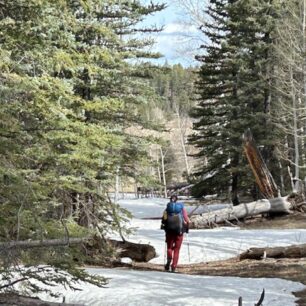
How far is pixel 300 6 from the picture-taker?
85.1 ft

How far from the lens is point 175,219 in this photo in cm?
1210

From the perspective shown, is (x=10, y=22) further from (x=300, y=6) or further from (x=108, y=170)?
(x=300, y=6)

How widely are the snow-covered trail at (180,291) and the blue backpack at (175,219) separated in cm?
168

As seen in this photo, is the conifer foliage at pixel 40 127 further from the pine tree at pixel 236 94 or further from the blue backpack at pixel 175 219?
the pine tree at pixel 236 94

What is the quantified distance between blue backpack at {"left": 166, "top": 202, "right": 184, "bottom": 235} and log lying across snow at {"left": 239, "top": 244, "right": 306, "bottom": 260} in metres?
2.32

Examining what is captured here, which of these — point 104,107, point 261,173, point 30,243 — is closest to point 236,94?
point 261,173

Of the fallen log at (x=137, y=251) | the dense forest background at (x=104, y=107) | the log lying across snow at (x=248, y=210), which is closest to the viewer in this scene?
the dense forest background at (x=104, y=107)

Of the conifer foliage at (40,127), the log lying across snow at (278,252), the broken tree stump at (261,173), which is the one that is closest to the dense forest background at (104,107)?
the conifer foliage at (40,127)

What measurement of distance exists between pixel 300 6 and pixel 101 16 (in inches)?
577

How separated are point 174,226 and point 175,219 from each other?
166mm

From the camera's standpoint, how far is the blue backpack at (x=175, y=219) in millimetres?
12102

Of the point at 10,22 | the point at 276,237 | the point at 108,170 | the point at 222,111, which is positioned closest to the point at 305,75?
the point at 222,111

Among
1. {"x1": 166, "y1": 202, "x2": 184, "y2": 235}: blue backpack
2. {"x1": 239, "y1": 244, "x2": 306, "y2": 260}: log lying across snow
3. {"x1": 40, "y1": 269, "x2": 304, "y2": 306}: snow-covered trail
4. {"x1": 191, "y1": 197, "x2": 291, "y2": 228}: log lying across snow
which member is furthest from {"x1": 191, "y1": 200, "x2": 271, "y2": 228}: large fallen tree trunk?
{"x1": 40, "y1": 269, "x2": 304, "y2": 306}: snow-covered trail

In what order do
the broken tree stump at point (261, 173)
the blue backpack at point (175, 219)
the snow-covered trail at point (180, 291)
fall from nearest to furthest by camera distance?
the snow-covered trail at point (180, 291)
the blue backpack at point (175, 219)
the broken tree stump at point (261, 173)
